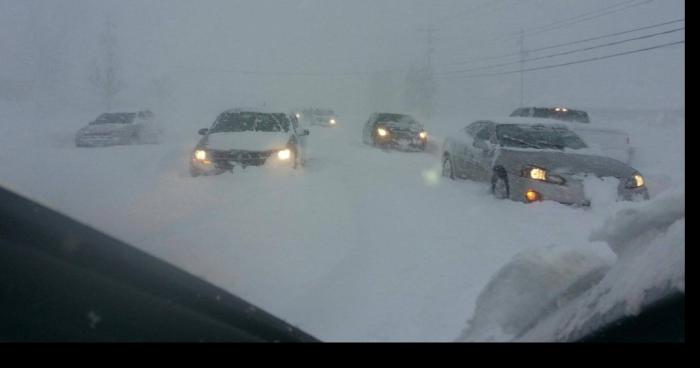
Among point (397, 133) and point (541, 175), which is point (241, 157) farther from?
point (397, 133)

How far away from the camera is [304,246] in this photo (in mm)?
5082

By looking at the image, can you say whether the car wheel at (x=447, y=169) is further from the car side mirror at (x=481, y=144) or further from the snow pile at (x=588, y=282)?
the snow pile at (x=588, y=282)

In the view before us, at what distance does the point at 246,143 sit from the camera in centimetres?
1002

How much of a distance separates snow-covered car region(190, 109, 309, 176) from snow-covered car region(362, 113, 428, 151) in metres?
8.76

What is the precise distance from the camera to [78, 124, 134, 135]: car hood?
1747 centimetres

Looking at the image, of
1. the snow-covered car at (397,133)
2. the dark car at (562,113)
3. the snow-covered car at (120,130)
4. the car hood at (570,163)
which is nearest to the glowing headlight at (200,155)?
the car hood at (570,163)

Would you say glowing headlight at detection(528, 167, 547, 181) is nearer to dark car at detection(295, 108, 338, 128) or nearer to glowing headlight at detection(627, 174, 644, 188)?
glowing headlight at detection(627, 174, 644, 188)

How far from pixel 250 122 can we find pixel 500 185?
517 cm

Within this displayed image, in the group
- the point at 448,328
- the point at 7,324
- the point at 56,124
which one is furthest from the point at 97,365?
the point at 56,124

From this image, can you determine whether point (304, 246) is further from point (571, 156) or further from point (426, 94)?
point (426, 94)

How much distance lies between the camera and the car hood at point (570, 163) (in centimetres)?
769

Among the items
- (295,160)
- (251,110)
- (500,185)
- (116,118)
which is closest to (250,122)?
(251,110)

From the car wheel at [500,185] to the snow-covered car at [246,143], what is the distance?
3428 mm

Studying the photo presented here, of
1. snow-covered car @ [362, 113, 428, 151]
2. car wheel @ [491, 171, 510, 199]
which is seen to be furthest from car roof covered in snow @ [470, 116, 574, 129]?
snow-covered car @ [362, 113, 428, 151]
